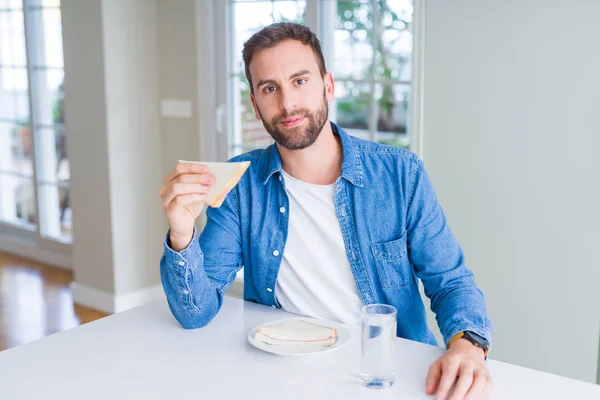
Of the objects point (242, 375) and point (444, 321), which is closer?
point (242, 375)

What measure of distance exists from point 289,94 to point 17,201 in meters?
4.13

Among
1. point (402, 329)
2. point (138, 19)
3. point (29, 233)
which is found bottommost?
point (29, 233)

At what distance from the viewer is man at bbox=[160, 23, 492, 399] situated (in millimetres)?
1730

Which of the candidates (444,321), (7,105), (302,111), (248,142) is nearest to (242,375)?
(444,321)

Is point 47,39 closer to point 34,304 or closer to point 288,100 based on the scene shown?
point 34,304

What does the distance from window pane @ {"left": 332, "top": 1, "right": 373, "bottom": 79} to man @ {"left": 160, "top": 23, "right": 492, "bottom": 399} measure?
163 centimetres

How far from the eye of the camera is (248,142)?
12.7 feet

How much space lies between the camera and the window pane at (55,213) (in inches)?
191

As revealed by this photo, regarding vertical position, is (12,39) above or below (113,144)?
above

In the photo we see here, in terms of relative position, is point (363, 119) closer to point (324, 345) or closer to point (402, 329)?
point (402, 329)

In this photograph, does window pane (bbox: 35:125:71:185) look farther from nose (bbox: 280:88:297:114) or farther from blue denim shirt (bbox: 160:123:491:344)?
nose (bbox: 280:88:297:114)

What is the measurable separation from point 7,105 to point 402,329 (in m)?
4.32

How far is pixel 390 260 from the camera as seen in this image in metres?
1.73

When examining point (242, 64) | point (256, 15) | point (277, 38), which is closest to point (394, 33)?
point (256, 15)
